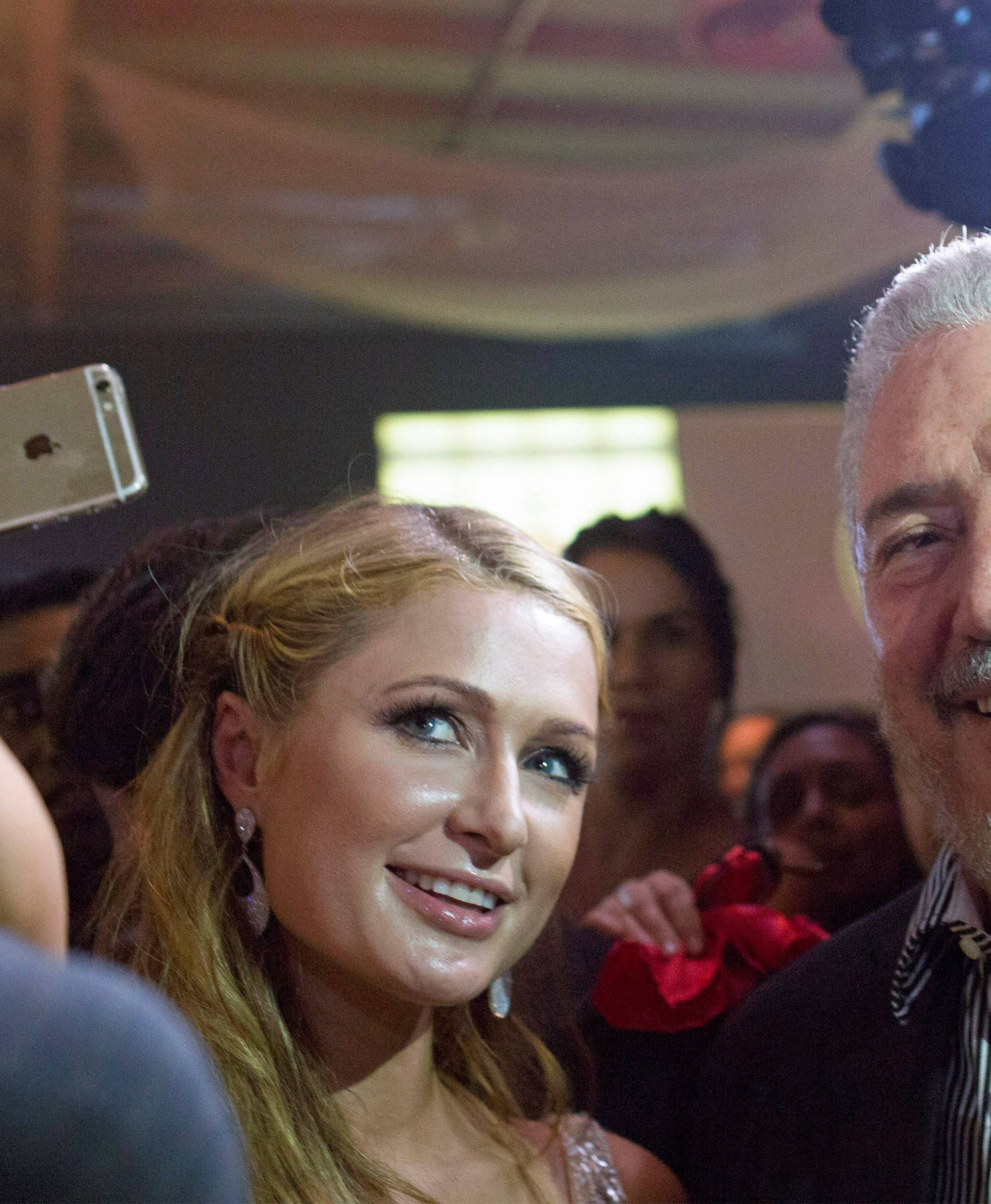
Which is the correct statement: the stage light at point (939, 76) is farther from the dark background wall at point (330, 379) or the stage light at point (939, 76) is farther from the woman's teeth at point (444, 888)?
the dark background wall at point (330, 379)

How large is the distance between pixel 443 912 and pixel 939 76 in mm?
1197

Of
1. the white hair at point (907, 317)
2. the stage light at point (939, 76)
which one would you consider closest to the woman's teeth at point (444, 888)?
the white hair at point (907, 317)

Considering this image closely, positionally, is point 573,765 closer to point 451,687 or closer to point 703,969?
point 451,687

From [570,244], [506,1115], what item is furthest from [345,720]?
[570,244]

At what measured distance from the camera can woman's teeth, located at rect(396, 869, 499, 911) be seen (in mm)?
1114

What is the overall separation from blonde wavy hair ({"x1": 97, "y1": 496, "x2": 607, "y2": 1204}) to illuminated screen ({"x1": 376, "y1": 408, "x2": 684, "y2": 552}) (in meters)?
4.36

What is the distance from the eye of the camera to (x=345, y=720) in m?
1.15

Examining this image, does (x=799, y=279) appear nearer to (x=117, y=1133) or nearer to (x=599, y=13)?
(x=599, y=13)

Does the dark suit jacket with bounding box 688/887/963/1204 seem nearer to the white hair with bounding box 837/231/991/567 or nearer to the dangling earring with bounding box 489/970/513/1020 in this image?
the dangling earring with bounding box 489/970/513/1020

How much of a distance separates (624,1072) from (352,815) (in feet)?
2.02

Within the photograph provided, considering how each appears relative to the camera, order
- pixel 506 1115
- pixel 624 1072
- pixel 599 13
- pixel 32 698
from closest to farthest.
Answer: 1. pixel 506 1115
2. pixel 624 1072
3. pixel 32 698
4. pixel 599 13

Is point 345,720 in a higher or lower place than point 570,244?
lower

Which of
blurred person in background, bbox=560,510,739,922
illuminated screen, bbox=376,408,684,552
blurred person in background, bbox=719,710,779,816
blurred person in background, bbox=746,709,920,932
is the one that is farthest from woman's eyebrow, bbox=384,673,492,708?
illuminated screen, bbox=376,408,684,552

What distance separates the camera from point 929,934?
131cm
